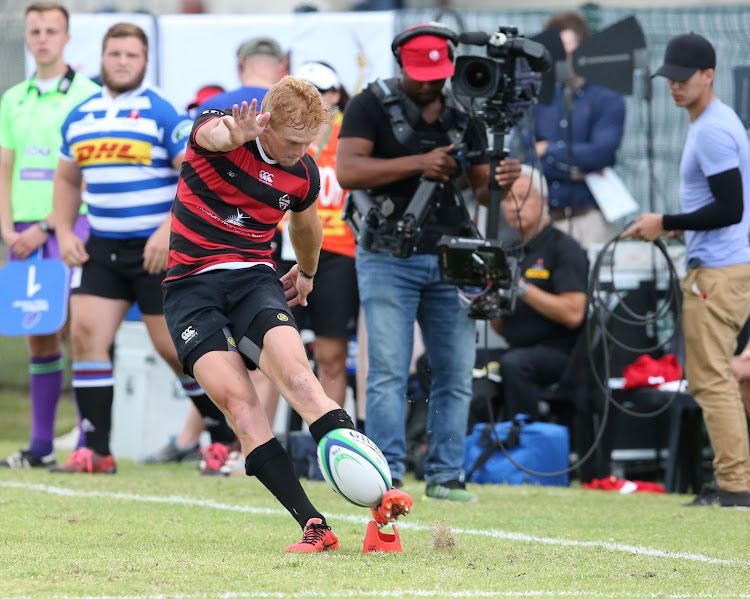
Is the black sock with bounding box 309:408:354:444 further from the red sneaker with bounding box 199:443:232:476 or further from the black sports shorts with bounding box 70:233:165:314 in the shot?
the red sneaker with bounding box 199:443:232:476

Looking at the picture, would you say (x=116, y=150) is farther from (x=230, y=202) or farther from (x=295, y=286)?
(x=230, y=202)

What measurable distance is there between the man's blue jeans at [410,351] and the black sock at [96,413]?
205 cm

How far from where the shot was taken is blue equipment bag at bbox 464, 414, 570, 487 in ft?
28.5

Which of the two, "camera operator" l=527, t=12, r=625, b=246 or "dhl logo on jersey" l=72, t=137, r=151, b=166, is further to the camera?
"camera operator" l=527, t=12, r=625, b=246

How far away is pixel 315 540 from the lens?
5160mm

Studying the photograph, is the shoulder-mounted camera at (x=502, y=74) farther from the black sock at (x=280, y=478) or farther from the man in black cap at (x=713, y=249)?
the black sock at (x=280, y=478)

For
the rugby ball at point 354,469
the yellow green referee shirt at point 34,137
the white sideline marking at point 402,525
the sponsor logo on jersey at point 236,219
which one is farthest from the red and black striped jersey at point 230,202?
the yellow green referee shirt at point 34,137

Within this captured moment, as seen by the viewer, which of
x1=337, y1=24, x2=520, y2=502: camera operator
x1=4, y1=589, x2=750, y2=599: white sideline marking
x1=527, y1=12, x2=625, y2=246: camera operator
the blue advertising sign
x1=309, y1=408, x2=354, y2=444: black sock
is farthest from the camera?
x1=527, y1=12, x2=625, y2=246: camera operator

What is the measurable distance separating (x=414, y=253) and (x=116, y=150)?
2.21 metres

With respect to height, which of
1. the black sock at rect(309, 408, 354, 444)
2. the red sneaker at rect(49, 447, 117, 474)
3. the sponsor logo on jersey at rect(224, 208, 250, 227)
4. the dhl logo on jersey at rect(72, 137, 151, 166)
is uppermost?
the dhl logo on jersey at rect(72, 137, 151, 166)

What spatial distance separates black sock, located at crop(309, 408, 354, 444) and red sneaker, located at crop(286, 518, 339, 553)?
36cm

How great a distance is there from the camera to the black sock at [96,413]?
340 inches

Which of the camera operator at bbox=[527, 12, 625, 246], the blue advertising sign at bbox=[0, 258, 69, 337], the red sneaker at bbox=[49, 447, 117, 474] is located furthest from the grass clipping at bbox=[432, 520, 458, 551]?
the camera operator at bbox=[527, 12, 625, 246]

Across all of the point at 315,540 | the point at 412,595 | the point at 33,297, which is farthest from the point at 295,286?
the point at 33,297
